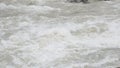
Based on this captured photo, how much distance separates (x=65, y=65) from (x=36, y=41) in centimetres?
113

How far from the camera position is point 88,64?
16.6 ft

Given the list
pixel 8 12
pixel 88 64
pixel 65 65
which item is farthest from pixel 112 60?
pixel 8 12

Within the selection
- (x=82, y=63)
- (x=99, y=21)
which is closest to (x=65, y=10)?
(x=99, y=21)

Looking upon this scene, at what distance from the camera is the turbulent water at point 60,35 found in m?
5.25

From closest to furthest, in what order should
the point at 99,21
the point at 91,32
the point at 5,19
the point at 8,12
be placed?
the point at 91,32 → the point at 99,21 → the point at 5,19 → the point at 8,12

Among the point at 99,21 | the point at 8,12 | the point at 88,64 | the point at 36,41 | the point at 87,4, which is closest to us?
the point at 88,64

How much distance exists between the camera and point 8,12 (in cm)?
824

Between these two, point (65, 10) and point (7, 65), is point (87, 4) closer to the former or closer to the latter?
point (65, 10)

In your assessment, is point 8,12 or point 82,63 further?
point 8,12

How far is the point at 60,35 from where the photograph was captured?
20.6ft

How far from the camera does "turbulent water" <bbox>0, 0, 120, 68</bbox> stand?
5.25 meters

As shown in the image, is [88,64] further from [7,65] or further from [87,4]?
[87,4]

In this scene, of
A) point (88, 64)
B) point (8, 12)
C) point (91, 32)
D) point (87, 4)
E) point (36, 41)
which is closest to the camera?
point (88, 64)

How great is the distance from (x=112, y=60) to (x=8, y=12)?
3936mm
